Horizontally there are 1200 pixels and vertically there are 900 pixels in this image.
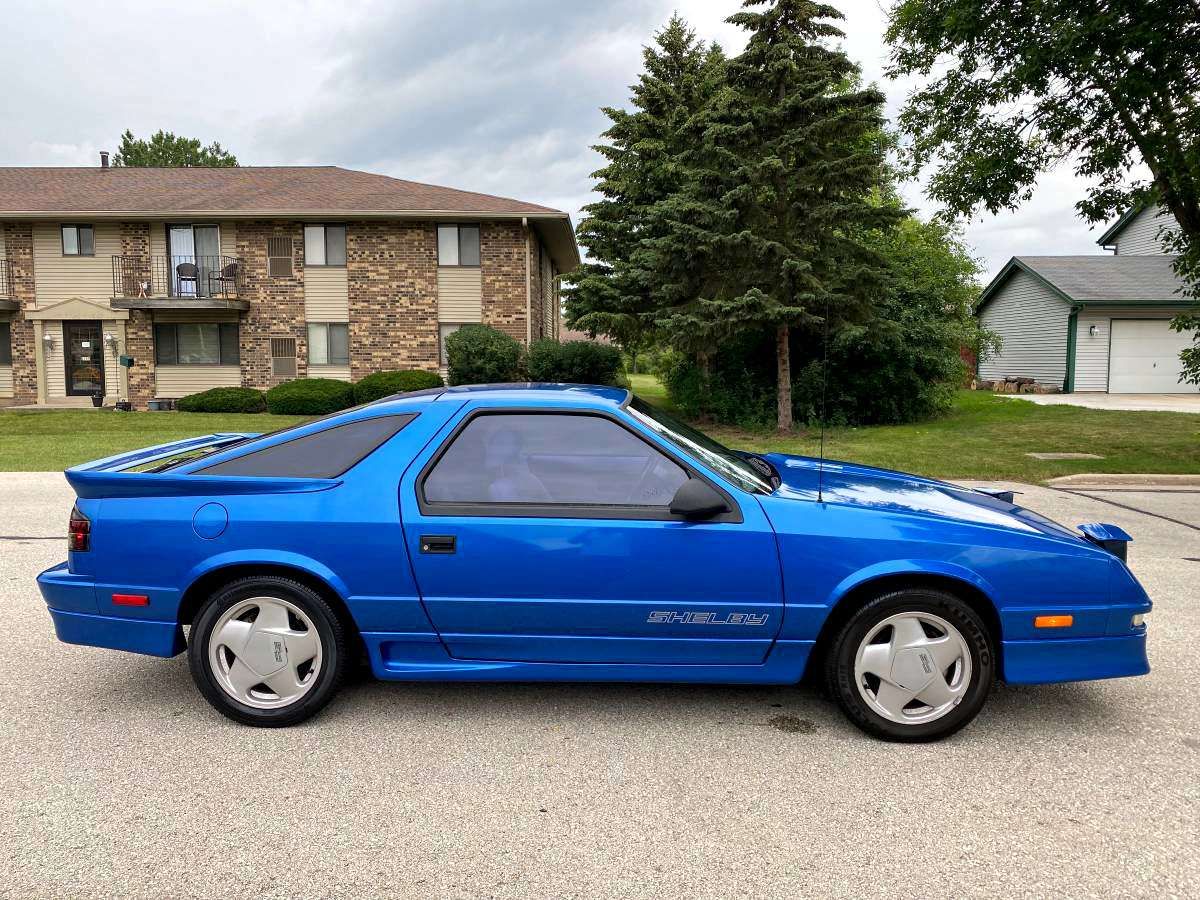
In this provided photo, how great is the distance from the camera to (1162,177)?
36.3 feet

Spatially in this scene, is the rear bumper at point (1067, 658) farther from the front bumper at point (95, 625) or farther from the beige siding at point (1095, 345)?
the beige siding at point (1095, 345)

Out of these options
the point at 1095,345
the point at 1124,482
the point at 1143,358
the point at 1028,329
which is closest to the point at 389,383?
the point at 1124,482

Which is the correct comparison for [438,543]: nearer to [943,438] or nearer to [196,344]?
[943,438]

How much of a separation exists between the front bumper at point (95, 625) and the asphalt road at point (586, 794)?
0.34 meters

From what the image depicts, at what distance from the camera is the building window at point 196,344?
26.1 m

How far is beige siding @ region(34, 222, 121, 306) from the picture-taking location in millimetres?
25781

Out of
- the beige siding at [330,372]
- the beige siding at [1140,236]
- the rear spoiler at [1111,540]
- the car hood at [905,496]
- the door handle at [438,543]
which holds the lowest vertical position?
the rear spoiler at [1111,540]

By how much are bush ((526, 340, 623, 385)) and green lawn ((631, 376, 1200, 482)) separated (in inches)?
211

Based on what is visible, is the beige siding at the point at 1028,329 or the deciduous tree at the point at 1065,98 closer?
the deciduous tree at the point at 1065,98

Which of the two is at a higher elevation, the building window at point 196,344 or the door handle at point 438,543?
the building window at point 196,344

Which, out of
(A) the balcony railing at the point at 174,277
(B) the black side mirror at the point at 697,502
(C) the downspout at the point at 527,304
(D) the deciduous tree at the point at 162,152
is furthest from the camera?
(D) the deciduous tree at the point at 162,152

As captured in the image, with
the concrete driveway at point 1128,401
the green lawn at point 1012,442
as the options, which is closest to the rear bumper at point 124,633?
the green lawn at point 1012,442

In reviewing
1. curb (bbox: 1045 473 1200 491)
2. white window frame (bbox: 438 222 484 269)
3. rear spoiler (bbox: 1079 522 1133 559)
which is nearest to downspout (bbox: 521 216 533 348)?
white window frame (bbox: 438 222 484 269)

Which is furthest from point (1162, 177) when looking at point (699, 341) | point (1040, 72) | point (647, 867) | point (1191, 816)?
point (647, 867)
